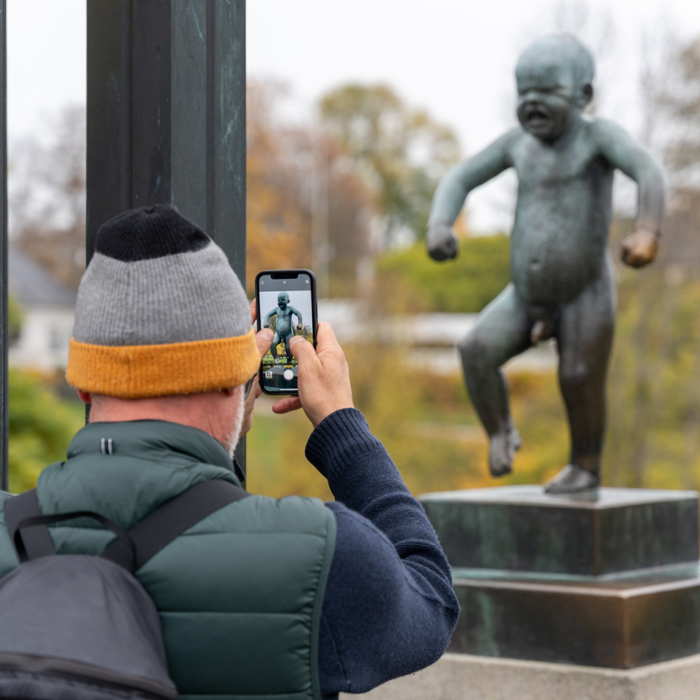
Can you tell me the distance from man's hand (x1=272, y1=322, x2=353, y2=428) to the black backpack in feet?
1.10

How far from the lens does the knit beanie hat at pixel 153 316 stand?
1.14 metres

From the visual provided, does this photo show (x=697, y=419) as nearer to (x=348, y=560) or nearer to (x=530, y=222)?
(x=530, y=222)

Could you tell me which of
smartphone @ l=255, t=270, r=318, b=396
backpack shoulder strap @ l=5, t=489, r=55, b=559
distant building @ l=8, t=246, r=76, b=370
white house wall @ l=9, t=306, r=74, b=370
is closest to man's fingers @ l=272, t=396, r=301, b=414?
smartphone @ l=255, t=270, r=318, b=396

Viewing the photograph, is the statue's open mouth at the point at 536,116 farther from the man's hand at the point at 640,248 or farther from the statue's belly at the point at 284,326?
the statue's belly at the point at 284,326

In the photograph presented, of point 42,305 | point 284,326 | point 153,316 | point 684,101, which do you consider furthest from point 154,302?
point 42,305

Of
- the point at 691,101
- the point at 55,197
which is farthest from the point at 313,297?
the point at 55,197

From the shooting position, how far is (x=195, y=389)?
1.16 meters

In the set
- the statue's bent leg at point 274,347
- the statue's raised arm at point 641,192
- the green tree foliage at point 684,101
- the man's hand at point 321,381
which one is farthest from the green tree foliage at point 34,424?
the man's hand at point 321,381

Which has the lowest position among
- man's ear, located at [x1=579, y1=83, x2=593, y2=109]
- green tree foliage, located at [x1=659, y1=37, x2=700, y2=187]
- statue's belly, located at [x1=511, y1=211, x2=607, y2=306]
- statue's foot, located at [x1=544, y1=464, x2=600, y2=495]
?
statue's foot, located at [x1=544, y1=464, x2=600, y2=495]

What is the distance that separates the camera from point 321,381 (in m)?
1.45

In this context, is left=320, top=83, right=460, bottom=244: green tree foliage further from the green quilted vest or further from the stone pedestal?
the green quilted vest

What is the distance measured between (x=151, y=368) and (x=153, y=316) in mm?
60

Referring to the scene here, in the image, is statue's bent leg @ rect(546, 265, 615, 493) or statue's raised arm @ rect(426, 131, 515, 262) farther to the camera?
statue's raised arm @ rect(426, 131, 515, 262)

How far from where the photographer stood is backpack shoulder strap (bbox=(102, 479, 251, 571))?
3.50 feet
